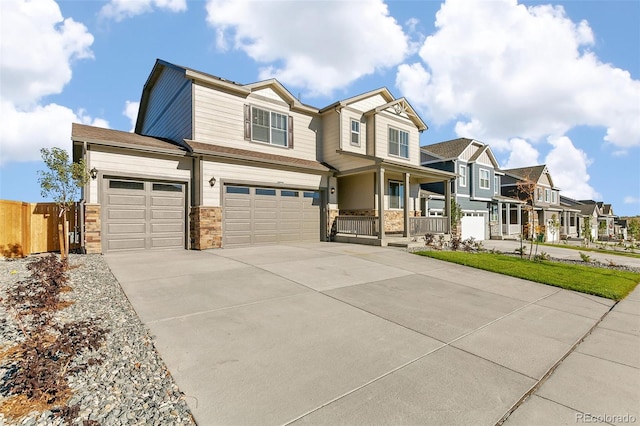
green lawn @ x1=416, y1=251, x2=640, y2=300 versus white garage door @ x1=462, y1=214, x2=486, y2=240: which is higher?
white garage door @ x1=462, y1=214, x2=486, y2=240

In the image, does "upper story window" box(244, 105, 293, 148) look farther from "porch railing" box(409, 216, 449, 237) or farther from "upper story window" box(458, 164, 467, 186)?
"upper story window" box(458, 164, 467, 186)

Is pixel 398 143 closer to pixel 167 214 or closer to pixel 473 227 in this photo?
pixel 473 227

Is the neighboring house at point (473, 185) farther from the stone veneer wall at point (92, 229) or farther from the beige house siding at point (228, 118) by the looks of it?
the stone veneer wall at point (92, 229)

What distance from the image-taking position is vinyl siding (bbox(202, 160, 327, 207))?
11148 millimetres


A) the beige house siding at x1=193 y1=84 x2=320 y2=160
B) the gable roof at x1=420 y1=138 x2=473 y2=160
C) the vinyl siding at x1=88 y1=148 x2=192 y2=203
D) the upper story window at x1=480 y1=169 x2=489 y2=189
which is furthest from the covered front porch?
the upper story window at x1=480 y1=169 x2=489 y2=189

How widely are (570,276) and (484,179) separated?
66.2ft

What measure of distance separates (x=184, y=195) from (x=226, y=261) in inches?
163

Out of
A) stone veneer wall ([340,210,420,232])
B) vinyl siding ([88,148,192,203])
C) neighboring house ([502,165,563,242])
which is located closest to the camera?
vinyl siding ([88,148,192,203])

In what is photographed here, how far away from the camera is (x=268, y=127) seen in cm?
1395

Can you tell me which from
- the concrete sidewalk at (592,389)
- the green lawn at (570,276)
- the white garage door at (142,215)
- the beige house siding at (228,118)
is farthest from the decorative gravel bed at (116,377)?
the beige house siding at (228,118)

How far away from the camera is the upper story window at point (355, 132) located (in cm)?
1575

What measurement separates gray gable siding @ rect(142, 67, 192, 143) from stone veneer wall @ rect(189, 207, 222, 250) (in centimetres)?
336

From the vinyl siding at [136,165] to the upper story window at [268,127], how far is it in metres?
3.33

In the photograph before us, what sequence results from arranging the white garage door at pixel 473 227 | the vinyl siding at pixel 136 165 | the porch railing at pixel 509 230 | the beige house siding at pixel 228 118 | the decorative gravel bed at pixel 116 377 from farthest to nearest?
1. the porch railing at pixel 509 230
2. the white garage door at pixel 473 227
3. the beige house siding at pixel 228 118
4. the vinyl siding at pixel 136 165
5. the decorative gravel bed at pixel 116 377
